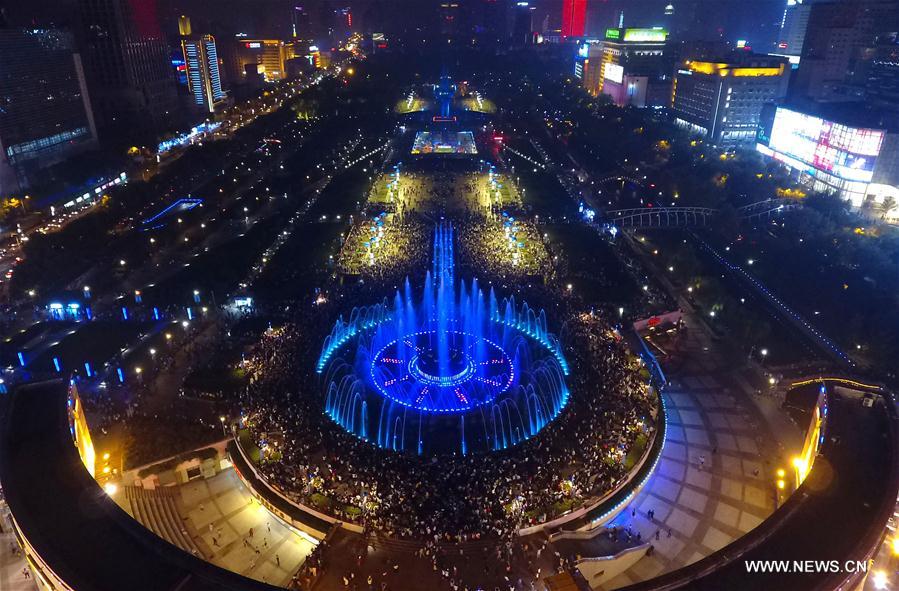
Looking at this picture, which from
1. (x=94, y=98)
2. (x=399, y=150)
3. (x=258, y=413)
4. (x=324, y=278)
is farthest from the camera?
(x=94, y=98)

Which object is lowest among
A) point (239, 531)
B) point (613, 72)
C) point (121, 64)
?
point (239, 531)

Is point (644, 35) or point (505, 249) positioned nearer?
point (505, 249)

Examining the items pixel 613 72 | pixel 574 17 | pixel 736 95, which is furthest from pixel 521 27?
pixel 736 95

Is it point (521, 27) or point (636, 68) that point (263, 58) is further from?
point (636, 68)

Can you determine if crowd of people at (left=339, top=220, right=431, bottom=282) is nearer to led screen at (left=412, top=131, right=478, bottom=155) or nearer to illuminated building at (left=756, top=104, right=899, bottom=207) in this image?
led screen at (left=412, top=131, right=478, bottom=155)

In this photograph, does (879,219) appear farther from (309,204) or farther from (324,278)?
(309,204)

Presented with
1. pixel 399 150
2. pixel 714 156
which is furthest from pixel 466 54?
pixel 714 156
